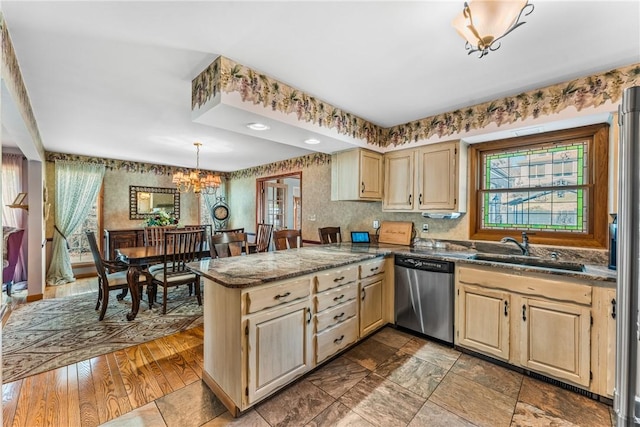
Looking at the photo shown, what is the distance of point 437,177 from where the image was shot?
3006 millimetres

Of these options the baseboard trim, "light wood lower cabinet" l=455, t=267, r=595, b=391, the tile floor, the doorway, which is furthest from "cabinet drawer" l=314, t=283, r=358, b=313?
the baseboard trim

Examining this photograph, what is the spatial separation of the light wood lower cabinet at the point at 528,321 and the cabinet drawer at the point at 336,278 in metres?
0.98

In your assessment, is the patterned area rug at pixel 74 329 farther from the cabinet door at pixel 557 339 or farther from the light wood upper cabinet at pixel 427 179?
the cabinet door at pixel 557 339

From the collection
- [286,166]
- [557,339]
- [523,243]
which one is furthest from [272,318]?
[286,166]

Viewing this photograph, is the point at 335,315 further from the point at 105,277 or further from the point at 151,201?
the point at 151,201

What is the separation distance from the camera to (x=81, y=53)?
187cm

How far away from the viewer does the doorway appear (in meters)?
6.17

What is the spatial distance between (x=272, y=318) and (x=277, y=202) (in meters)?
4.93

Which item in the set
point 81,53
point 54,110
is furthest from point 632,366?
point 54,110

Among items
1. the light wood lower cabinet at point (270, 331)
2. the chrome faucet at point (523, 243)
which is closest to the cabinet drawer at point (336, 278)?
the light wood lower cabinet at point (270, 331)

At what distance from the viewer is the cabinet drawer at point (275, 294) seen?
5.50 feet

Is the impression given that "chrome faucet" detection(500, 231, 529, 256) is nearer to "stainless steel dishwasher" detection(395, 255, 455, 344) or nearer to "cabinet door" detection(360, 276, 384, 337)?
"stainless steel dishwasher" detection(395, 255, 455, 344)

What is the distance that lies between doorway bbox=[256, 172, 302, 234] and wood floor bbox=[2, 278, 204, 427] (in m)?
3.67

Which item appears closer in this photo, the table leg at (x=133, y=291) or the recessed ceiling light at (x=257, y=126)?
the recessed ceiling light at (x=257, y=126)
